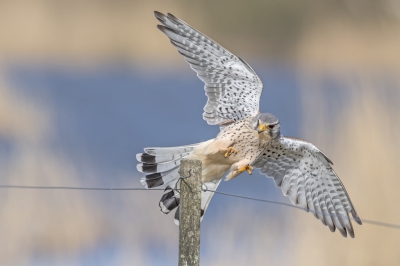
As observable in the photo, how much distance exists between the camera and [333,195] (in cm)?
362

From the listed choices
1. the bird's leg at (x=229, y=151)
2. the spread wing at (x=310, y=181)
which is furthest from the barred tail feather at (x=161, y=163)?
the spread wing at (x=310, y=181)

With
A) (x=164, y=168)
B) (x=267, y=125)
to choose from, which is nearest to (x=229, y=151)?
(x=267, y=125)

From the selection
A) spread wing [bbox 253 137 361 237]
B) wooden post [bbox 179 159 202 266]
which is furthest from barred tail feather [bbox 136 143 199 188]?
wooden post [bbox 179 159 202 266]

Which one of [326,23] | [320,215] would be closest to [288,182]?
[320,215]

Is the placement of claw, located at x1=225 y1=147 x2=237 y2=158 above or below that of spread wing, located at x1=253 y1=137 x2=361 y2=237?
above

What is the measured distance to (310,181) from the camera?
3.67 meters

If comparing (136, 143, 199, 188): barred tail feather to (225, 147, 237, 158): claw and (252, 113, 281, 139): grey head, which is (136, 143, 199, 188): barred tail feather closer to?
(225, 147, 237, 158): claw

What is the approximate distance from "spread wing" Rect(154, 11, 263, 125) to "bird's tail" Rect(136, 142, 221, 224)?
1.01 ft

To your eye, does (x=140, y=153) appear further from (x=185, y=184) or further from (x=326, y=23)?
(x=326, y=23)

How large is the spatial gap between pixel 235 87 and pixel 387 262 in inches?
91.0

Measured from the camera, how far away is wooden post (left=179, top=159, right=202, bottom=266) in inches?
95.7

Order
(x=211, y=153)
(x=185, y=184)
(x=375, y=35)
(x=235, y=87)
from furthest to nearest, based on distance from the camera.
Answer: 1. (x=375, y=35)
2. (x=235, y=87)
3. (x=211, y=153)
4. (x=185, y=184)

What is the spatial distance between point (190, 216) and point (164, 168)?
94 centimetres

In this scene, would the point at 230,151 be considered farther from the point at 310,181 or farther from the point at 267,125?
the point at 310,181
